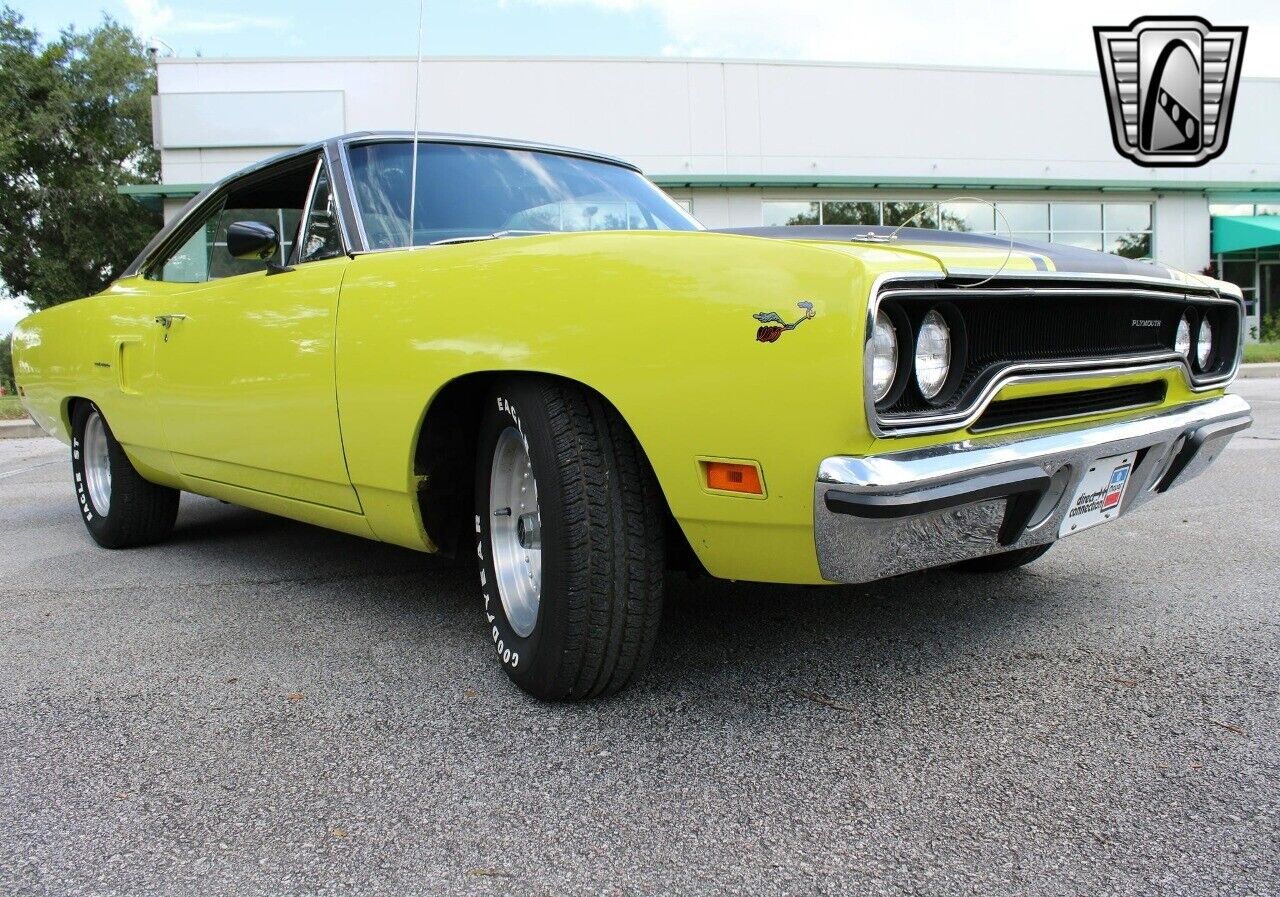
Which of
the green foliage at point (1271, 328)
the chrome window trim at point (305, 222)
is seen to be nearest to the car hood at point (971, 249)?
the chrome window trim at point (305, 222)

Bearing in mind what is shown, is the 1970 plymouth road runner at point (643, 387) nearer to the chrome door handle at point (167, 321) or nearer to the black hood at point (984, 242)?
the black hood at point (984, 242)

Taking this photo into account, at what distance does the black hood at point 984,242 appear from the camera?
7.36 ft

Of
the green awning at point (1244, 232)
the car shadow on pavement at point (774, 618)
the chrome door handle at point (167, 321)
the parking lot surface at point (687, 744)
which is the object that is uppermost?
the green awning at point (1244, 232)

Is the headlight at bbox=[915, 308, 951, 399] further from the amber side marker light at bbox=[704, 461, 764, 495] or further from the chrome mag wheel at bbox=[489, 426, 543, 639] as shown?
the chrome mag wheel at bbox=[489, 426, 543, 639]

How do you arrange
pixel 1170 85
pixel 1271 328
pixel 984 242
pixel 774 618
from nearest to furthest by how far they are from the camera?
1. pixel 984 242
2. pixel 774 618
3. pixel 1170 85
4. pixel 1271 328

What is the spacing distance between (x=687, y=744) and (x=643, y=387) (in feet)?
2.51

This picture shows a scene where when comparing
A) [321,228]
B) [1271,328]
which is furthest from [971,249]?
[1271,328]

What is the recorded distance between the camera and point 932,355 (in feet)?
6.73

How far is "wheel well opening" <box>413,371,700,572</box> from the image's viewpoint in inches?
103

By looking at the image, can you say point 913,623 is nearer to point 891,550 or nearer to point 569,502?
point 891,550

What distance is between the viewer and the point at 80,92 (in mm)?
26984

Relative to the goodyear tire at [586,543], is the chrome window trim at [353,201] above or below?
above

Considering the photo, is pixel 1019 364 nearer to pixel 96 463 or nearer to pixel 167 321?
pixel 167 321

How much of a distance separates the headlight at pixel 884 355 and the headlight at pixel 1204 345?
1.41 metres
